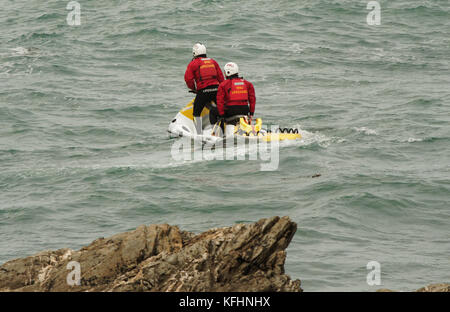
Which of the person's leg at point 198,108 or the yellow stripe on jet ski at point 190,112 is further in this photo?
the yellow stripe on jet ski at point 190,112

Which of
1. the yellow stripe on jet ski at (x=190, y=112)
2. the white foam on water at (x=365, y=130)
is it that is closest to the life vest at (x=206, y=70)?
the yellow stripe on jet ski at (x=190, y=112)

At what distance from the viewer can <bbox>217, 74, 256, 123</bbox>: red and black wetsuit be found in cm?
1502

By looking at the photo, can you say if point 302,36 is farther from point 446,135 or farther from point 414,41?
point 446,135

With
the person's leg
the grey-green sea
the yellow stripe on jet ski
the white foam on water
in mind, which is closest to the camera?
the grey-green sea

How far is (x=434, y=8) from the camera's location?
109 ft

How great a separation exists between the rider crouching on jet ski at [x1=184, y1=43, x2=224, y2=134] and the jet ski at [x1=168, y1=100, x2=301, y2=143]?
0.98 feet

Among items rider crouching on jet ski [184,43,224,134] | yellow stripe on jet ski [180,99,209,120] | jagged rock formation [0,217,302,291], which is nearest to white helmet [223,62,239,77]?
rider crouching on jet ski [184,43,224,134]

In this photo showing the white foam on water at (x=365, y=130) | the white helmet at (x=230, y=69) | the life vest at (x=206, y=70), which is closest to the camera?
the white helmet at (x=230, y=69)

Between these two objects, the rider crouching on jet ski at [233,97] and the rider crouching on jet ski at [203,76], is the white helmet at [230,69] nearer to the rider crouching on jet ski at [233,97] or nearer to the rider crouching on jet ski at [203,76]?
the rider crouching on jet ski at [233,97]

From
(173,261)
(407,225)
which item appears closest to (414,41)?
(407,225)

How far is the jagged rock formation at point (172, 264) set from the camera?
6.36 meters

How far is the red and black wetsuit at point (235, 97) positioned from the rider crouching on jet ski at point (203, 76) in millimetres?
810

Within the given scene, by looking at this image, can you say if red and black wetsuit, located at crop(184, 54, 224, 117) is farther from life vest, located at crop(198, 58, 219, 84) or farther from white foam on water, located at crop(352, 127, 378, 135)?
white foam on water, located at crop(352, 127, 378, 135)

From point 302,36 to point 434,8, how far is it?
8136 millimetres
